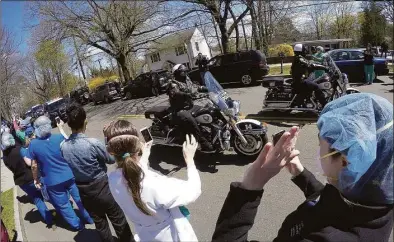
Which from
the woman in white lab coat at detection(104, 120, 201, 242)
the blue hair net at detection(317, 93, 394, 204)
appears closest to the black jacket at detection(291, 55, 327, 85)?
the woman in white lab coat at detection(104, 120, 201, 242)

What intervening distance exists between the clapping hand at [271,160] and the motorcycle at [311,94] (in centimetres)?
568

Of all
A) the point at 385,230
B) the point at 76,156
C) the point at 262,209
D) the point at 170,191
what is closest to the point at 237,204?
the point at 385,230

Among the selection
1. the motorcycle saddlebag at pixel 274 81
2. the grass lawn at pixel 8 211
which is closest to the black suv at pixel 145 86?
the motorcycle saddlebag at pixel 274 81

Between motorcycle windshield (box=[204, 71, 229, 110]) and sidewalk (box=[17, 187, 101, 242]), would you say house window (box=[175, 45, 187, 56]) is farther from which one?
sidewalk (box=[17, 187, 101, 242])

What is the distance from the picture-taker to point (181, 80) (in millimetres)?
5586

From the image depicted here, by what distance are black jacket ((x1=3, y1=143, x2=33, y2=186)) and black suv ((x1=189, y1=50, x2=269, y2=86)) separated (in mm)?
A: 9698

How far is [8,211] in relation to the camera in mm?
5414

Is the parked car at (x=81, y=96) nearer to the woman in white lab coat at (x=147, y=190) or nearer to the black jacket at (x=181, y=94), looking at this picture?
the black jacket at (x=181, y=94)

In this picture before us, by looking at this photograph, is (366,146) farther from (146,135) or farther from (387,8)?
(146,135)

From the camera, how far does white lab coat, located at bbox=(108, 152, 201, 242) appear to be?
1782 mm

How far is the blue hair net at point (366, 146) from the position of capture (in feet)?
2.86

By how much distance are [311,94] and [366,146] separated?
614 cm

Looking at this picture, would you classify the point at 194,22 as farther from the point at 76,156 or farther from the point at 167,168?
the point at 76,156

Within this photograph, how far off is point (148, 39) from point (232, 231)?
67.1ft
